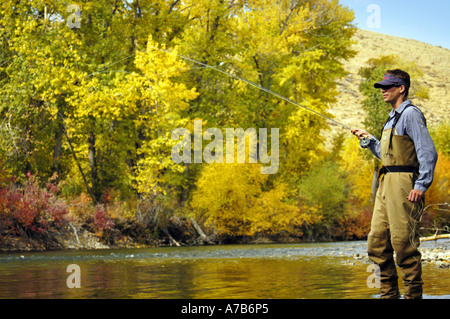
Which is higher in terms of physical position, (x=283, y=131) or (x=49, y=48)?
(x=49, y=48)

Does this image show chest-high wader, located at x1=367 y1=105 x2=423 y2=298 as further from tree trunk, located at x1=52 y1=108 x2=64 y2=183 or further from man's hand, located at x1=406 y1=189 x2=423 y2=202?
tree trunk, located at x1=52 y1=108 x2=64 y2=183

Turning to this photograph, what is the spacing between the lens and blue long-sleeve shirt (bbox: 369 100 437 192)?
19.9 ft

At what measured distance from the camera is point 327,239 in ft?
100

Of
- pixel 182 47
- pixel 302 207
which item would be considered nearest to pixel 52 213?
pixel 182 47

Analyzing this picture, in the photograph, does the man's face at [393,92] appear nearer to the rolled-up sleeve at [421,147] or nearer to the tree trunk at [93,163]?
the rolled-up sleeve at [421,147]

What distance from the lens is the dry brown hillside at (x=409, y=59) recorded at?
85.9 m

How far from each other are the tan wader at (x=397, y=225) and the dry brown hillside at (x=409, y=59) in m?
71.5

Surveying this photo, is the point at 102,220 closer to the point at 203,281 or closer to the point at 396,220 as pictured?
the point at 203,281

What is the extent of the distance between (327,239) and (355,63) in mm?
79059

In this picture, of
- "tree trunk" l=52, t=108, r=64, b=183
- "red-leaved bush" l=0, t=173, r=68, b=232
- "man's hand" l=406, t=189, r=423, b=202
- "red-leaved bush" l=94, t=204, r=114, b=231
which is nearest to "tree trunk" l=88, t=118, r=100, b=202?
"tree trunk" l=52, t=108, r=64, b=183

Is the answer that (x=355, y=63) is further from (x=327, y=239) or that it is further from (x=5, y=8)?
(x=5, y=8)

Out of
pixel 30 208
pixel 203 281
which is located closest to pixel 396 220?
pixel 203 281

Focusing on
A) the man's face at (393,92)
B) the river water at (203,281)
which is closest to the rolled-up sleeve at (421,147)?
the man's face at (393,92)

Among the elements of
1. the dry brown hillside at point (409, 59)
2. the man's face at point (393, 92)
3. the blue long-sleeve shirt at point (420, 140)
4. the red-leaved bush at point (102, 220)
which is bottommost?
the red-leaved bush at point (102, 220)
